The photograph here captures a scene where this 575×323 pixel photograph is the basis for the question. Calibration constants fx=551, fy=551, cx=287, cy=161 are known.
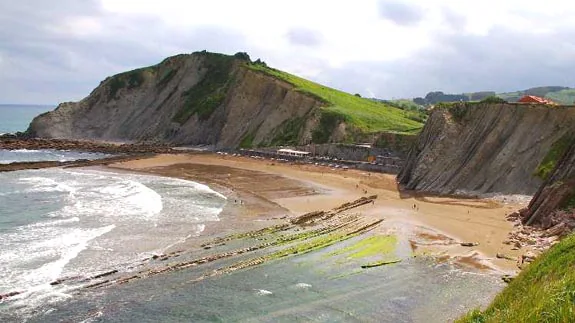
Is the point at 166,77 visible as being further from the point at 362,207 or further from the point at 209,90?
the point at 362,207

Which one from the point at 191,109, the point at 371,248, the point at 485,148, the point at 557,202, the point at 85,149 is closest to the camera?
the point at 371,248

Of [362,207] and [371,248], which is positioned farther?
[362,207]

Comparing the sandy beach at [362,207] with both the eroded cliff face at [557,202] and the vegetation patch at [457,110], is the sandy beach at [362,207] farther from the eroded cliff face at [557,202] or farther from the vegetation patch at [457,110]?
the vegetation patch at [457,110]

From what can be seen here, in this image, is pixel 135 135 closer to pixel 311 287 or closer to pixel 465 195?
pixel 465 195

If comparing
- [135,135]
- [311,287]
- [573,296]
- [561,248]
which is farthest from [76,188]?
[135,135]

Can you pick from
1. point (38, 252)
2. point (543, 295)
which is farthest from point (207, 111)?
point (543, 295)

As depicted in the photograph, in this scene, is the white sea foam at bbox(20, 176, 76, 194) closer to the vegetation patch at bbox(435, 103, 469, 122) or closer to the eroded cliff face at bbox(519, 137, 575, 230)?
the vegetation patch at bbox(435, 103, 469, 122)

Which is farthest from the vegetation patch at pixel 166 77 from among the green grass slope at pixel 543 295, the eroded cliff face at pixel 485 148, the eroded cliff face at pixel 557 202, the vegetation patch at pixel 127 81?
the green grass slope at pixel 543 295

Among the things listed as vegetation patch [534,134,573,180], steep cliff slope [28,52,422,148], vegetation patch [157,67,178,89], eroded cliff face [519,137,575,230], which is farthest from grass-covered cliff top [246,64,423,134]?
eroded cliff face [519,137,575,230]
